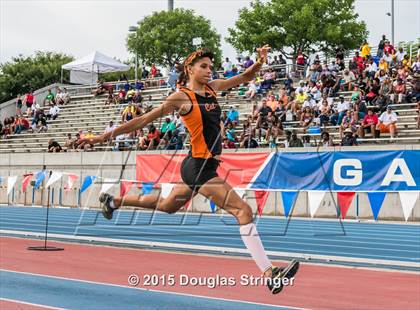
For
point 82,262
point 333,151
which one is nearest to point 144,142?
point 333,151

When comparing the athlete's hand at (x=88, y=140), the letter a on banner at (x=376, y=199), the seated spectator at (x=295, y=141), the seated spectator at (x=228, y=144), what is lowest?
the letter a on banner at (x=376, y=199)

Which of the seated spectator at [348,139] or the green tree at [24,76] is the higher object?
the green tree at [24,76]

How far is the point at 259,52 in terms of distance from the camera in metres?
3.95

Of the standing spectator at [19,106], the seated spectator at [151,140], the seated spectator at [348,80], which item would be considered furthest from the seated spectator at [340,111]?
the standing spectator at [19,106]

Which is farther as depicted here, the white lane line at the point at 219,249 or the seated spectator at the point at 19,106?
the seated spectator at the point at 19,106

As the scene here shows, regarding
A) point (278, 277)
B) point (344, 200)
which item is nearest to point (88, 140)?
point (278, 277)

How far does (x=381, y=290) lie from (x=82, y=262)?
5738 mm

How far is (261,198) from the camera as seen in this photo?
22.3 m

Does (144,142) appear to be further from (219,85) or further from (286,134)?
(219,85)

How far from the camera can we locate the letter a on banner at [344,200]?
19.5 metres

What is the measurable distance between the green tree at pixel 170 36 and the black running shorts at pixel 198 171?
6298 centimetres

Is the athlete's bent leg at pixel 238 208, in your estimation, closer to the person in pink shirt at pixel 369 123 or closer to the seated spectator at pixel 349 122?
the person in pink shirt at pixel 369 123

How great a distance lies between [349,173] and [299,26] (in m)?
40.1

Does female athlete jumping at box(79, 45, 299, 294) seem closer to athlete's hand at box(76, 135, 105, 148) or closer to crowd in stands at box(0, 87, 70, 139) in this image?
athlete's hand at box(76, 135, 105, 148)
